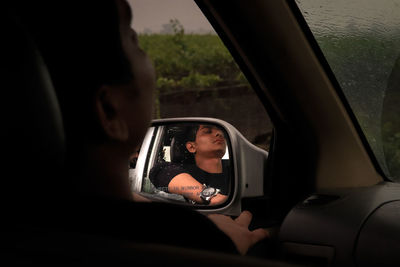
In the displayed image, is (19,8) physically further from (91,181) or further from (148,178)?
(148,178)

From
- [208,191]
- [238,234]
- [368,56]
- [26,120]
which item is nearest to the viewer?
[26,120]

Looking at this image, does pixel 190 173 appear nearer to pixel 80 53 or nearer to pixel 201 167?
pixel 201 167

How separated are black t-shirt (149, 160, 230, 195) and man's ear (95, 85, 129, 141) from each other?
5.13 ft

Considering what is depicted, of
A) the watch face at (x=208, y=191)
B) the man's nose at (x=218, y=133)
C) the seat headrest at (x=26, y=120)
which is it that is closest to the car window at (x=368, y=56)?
the man's nose at (x=218, y=133)

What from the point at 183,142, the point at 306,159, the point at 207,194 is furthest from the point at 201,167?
the point at 306,159

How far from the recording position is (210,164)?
309 centimetres

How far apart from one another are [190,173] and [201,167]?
0.09 meters

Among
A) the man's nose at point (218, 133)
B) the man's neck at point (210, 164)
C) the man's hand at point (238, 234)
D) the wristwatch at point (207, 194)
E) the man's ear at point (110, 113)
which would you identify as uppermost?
the man's ear at point (110, 113)

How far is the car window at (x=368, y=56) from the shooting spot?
2.64m

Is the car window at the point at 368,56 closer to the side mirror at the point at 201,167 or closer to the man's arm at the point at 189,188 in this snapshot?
the side mirror at the point at 201,167

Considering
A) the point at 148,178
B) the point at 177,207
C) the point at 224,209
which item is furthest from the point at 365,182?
the point at 177,207

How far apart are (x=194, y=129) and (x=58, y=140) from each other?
1907 millimetres

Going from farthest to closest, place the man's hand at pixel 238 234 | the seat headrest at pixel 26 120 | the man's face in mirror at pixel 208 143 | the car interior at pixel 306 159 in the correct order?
1. the man's face in mirror at pixel 208 143
2. the car interior at pixel 306 159
3. the man's hand at pixel 238 234
4. the seat headrest at pixel 26 120

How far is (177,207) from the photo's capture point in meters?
1.45
